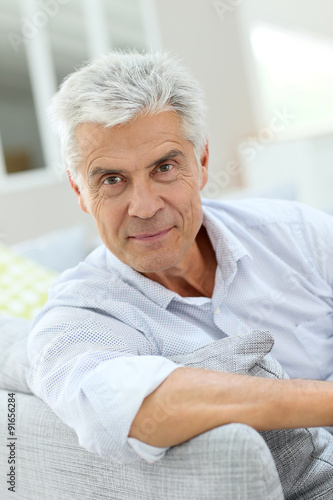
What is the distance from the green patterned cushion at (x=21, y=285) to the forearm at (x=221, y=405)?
906 mm

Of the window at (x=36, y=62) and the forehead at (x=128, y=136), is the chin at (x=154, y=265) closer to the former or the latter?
the forehead at (x=128, y=136)

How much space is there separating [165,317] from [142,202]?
25 cm

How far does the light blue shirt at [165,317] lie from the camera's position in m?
0.86

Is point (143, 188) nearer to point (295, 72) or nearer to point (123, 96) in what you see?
point (123, 96)

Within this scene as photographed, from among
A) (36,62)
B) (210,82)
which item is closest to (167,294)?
(36,62)

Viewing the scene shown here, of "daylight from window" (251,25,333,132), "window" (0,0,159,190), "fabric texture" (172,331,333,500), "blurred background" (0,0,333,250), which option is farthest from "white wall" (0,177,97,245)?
"fabric texture" (172,331,333,500)

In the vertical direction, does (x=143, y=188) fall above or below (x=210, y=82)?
below

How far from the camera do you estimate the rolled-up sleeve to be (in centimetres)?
84

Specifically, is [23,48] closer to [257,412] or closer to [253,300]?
[253,300]

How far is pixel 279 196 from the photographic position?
2963 mm

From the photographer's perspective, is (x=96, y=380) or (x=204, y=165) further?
(x=204, y=165)

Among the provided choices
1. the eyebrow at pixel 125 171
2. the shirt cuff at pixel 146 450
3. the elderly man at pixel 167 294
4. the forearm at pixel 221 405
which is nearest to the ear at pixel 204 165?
the elderly man at pixel 167 294

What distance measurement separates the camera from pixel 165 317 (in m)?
1.22

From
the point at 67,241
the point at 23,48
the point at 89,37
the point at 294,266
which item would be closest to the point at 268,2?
the point at 89,37
